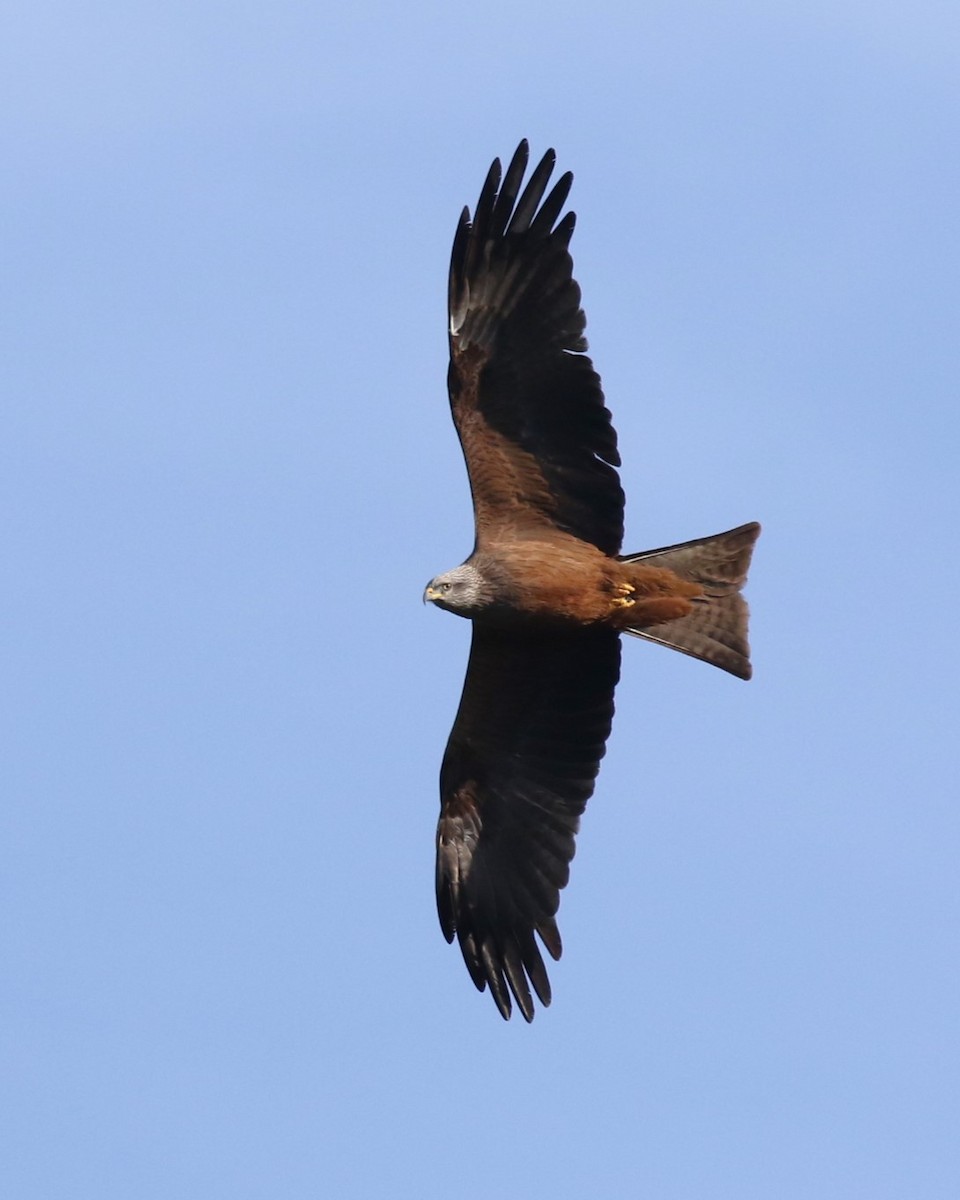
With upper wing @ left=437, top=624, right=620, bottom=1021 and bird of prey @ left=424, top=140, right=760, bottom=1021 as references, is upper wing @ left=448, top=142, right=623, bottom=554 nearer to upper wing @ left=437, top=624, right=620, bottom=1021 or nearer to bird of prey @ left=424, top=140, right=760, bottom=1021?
bird of prey @ left=424, top=140, right=760, bottom=1021

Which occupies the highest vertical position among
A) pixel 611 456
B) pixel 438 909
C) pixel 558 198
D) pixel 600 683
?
pixel 558 198

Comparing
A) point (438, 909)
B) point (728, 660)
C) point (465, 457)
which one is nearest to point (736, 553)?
point (728, 660)

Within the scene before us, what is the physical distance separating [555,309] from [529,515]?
4.27ft

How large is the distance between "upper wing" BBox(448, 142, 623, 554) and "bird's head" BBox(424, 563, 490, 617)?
289 mm

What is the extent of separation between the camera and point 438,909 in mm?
15797

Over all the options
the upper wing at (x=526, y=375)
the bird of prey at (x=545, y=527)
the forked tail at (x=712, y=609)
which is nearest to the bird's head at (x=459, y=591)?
the bird of prey at (x=545, y=527)

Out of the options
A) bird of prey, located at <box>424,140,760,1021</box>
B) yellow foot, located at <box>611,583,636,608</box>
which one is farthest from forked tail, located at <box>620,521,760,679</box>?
yellow foot, located at <box>611,583,636,608</box>

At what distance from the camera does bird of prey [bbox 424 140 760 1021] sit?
14.5m

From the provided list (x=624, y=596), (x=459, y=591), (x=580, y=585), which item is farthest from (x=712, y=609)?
(x=459, y=591)

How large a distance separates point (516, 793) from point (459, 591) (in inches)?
68.7

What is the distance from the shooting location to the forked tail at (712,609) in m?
14.9

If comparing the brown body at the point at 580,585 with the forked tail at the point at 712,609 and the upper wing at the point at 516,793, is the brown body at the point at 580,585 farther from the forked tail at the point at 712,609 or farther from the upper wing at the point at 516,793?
the upper wing at the point at 516,793

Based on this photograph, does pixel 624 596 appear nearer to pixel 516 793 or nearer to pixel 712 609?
pixel 712 609

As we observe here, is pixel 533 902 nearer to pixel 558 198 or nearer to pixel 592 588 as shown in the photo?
pixel 592 588
